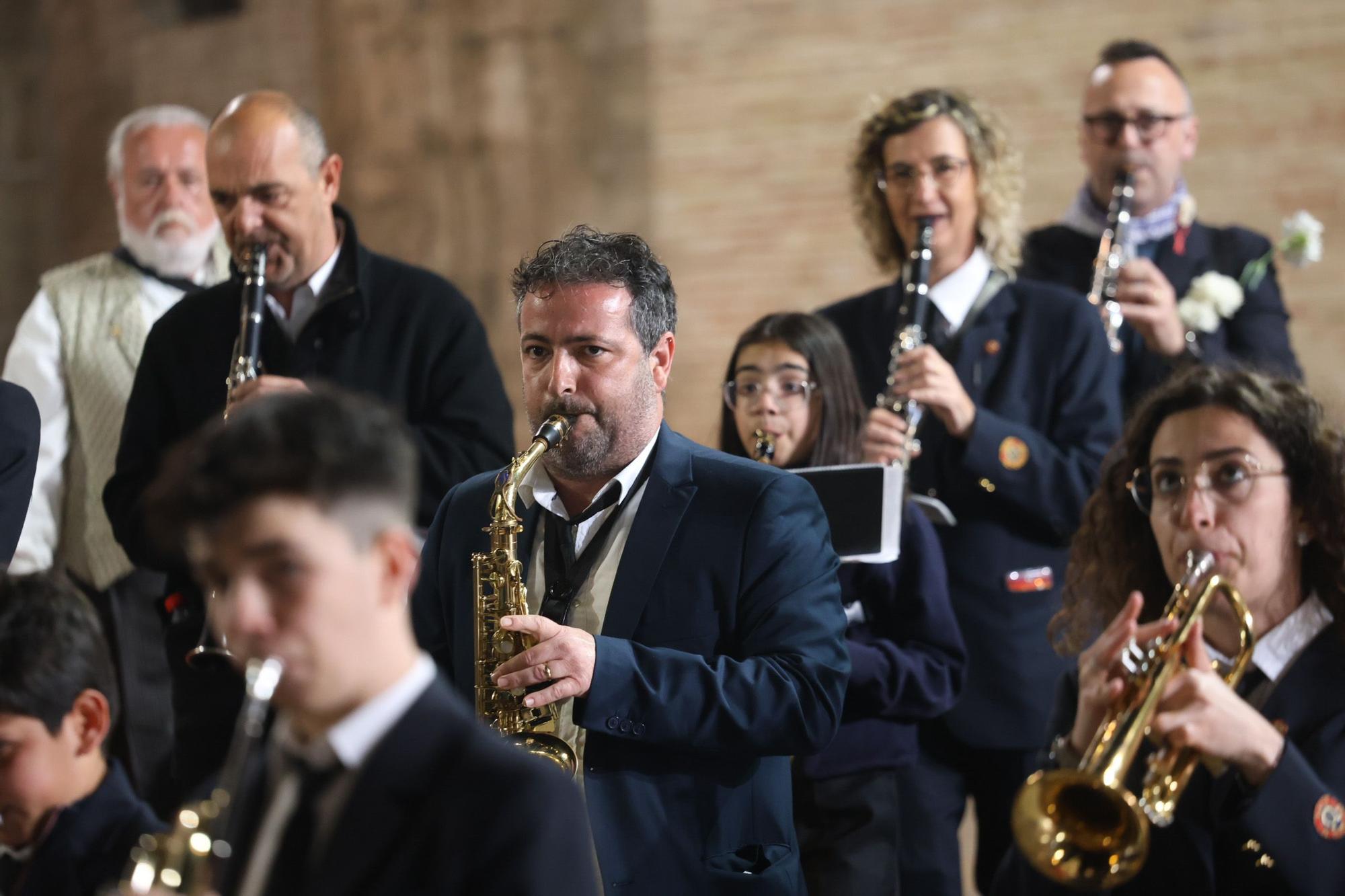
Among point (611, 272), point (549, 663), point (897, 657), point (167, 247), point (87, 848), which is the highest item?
point (611, 272)

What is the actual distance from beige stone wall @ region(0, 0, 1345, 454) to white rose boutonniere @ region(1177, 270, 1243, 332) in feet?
5.02

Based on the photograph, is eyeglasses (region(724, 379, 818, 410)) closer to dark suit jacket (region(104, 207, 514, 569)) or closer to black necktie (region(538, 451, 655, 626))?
dark suit jacket (region(104, 207, 514, 569))

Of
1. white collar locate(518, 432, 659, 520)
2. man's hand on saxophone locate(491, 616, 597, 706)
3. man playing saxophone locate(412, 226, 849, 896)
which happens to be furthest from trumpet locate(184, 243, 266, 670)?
man's hand on saxophone locate(491, 616, 597, 706)

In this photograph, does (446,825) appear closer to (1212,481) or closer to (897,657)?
(1212,481)

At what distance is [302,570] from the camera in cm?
156

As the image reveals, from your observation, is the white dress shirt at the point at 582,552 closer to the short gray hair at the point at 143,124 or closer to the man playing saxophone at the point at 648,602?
the man playing saxophone at the point at 648,602

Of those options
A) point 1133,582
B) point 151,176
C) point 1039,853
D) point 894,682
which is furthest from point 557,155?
point 1039,853

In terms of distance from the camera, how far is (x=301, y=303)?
12.5ft

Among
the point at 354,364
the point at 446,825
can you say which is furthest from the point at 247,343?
the point at 446,825

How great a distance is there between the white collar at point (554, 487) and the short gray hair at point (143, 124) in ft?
7.41

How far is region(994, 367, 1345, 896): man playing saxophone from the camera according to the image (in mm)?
2377

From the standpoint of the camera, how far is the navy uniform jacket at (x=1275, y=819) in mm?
2371

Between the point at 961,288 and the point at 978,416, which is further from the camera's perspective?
the point at 961,288

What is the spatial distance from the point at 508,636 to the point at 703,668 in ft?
1.07
